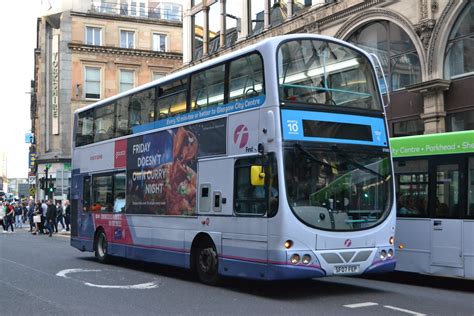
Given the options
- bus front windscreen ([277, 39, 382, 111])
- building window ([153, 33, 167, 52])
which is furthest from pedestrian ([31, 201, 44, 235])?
building window ([153, 33, 167, 52])

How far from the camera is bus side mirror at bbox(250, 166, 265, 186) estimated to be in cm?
927

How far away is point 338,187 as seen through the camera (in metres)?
9.55

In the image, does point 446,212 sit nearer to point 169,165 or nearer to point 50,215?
point 169,165

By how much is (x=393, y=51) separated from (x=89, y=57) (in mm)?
35357

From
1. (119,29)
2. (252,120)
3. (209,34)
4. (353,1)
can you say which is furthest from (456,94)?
(119,29)

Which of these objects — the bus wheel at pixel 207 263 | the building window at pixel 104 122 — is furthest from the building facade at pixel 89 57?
the bus wheel at pixel 207 263

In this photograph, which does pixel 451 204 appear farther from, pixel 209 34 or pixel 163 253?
pixel 209 34

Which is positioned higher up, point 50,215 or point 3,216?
point 50,215

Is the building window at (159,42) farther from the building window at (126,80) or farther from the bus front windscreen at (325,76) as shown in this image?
the bus front windscreen at (325,76)

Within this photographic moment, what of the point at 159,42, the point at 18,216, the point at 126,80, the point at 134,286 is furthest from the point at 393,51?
the point at 159,42

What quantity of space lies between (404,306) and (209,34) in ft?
82.6

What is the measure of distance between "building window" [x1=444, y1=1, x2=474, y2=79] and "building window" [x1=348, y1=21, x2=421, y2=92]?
3.99ft

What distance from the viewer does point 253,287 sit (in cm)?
1078

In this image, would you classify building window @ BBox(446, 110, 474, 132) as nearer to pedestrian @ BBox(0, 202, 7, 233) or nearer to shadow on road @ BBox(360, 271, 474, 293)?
shadow on road @ BBox(360, 271, 474, 293)
